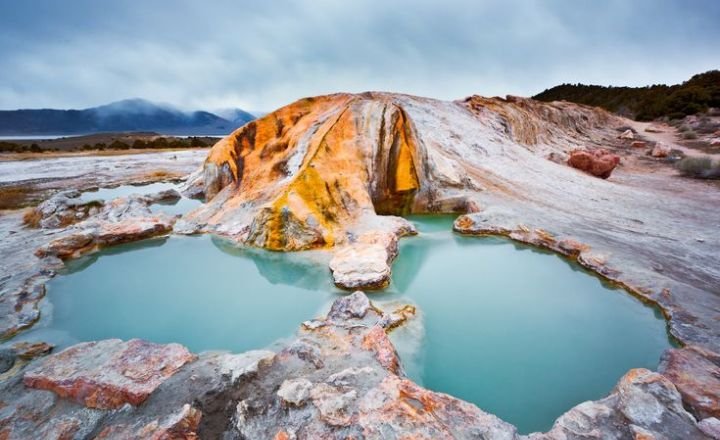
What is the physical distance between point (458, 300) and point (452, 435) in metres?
2.62

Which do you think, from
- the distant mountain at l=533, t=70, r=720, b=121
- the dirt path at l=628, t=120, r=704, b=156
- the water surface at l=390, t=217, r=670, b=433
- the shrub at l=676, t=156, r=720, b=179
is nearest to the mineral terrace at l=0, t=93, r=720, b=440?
the water surface at l=390, t=217, r=670, b=433

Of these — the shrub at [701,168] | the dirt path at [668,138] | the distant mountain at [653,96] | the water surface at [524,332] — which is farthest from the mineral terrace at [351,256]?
the distant mountain at [653,96]

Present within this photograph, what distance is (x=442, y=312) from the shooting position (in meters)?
4.52

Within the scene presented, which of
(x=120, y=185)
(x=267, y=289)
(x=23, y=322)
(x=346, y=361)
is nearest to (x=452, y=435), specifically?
(x=346, y=361)

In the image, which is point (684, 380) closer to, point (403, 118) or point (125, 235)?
point (403, 118)

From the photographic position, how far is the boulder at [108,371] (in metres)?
2.77

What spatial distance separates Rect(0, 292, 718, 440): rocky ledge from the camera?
2.43 m

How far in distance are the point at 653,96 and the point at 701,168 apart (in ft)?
142

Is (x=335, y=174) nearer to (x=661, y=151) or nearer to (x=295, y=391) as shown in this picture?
(x=295, y=391)

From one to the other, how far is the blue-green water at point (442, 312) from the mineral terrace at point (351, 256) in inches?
12.7

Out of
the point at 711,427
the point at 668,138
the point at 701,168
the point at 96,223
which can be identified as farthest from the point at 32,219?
the point at 668,138

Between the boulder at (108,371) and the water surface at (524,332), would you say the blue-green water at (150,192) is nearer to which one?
the boulder at (108,371)

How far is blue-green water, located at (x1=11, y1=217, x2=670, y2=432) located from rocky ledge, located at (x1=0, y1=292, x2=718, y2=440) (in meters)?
0.49

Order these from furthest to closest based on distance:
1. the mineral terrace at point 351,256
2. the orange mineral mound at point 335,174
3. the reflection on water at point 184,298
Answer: the orange mineral mound at point 335,174, the reflection on water at point 184,298, the mineral terrace at point 351,256
